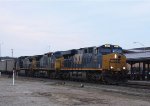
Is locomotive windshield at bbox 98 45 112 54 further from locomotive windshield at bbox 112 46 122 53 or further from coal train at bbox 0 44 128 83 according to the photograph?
locomotive windshield at bbox 112 46 122 53

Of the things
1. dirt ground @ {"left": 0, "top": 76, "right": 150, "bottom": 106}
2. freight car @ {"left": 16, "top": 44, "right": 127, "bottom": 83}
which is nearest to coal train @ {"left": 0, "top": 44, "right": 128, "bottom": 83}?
freight car @ {"left": 16, "top": 44, "right": 127, "bottom": 83}

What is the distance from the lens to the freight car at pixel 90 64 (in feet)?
110

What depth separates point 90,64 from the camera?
35875 millimetres


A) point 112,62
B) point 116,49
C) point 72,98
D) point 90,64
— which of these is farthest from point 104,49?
point 72,98

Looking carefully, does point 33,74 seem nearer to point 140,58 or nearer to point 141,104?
point 140,58

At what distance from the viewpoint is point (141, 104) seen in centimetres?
1549

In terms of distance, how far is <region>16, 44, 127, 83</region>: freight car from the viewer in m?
33.4

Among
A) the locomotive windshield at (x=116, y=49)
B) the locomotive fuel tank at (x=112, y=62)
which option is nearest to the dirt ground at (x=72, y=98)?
the locomotive fuel tank at (x=112, y=62)

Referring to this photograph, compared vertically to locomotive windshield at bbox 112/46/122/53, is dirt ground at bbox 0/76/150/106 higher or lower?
lower

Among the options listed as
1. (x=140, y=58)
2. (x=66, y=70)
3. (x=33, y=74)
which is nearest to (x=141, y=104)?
(x=66, y=70)

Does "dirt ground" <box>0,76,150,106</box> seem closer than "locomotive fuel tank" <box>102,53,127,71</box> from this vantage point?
Yes

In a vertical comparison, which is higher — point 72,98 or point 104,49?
point 104,49

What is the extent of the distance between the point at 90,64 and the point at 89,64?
0.21 metres

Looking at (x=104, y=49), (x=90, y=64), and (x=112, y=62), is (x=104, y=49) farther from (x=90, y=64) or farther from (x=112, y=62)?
(x=90, y=64)
